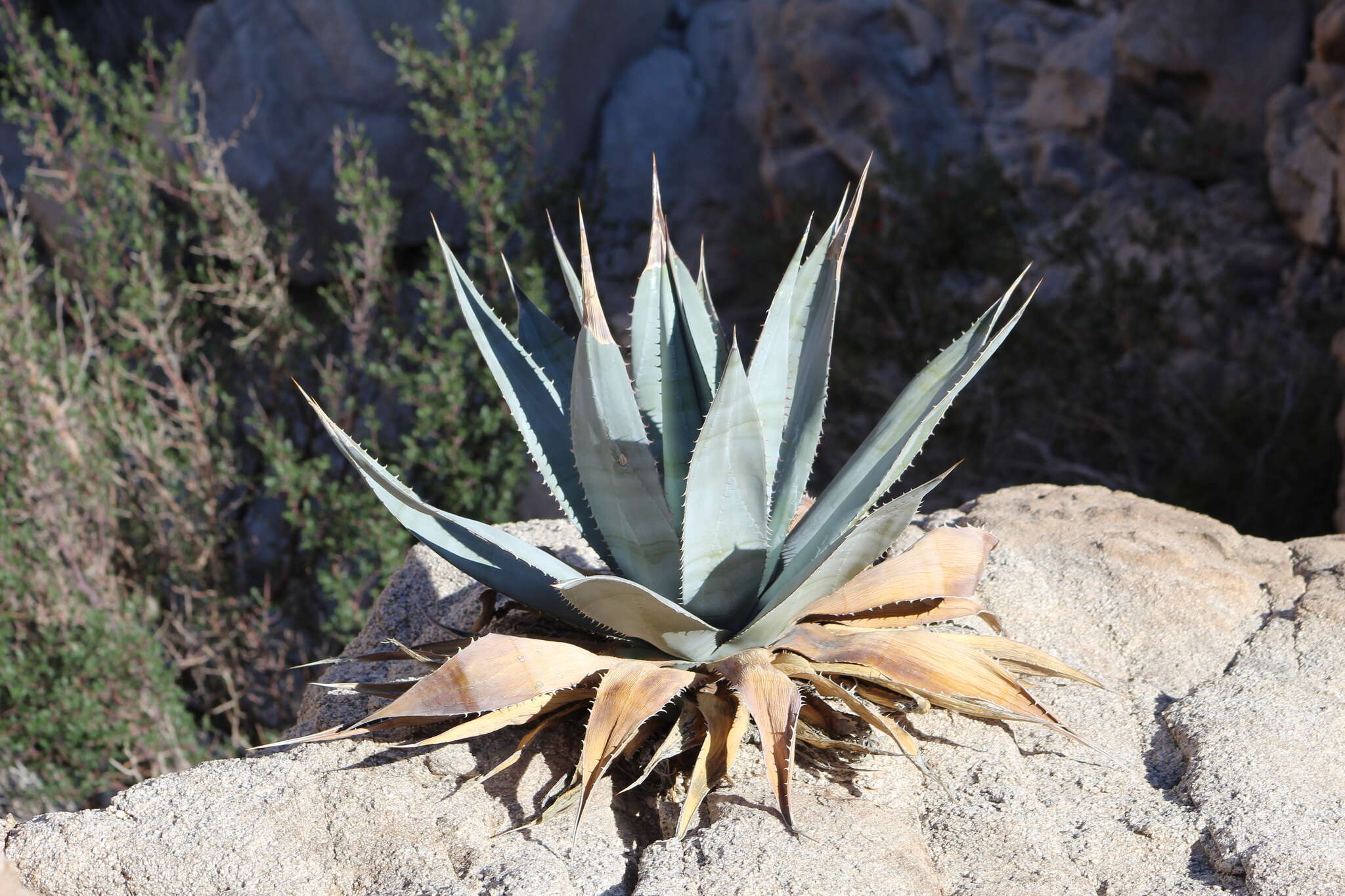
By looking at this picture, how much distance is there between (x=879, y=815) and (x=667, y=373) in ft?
2.70

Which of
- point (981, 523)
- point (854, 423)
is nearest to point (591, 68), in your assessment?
point (854, 423)

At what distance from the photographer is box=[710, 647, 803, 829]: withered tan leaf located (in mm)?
1645

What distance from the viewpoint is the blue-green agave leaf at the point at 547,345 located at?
228 centimetres

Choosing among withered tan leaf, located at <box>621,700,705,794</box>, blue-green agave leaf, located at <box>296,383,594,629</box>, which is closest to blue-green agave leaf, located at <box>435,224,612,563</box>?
blue-green agave leaf, located at <box>296,383,594,629</box>

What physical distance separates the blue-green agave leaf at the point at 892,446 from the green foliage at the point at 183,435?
2.78m

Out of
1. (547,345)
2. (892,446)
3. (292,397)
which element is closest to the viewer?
(892,446)

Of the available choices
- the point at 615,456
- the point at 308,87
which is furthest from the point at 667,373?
the point at 308,87

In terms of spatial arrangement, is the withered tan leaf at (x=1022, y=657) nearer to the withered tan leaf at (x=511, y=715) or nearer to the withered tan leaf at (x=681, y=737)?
the withered tan leaf at (x=681, y=737)

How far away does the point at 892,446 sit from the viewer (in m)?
2.02

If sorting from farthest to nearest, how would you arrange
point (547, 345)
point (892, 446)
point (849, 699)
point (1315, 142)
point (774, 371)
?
point (1315, 142) < point (547, 345) < point (774, 371) < point (892, 446) < point (849, 699)

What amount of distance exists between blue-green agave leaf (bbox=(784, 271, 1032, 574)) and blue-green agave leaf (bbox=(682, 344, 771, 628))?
141mm

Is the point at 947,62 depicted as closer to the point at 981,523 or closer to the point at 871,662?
the point at 981,523

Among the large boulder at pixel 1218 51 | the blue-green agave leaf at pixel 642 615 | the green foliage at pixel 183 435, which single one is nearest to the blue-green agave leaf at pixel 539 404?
the blue-green agave leaf at pixel 642 615

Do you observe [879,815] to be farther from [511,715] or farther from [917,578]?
[511,715]
